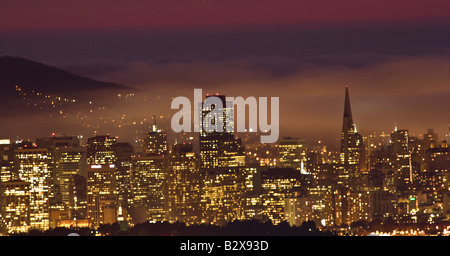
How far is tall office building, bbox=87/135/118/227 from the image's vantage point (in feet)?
76.7

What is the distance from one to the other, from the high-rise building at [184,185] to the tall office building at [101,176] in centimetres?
151

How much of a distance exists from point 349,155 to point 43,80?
9920mm

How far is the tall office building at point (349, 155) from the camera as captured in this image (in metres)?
26.2

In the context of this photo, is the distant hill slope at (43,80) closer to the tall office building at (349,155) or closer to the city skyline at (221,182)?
the city skyline at (221,182)

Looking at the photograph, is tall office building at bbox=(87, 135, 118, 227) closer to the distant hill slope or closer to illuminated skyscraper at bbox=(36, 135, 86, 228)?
illuminated skyscraper at bbox=(36, 135, 86, 228)

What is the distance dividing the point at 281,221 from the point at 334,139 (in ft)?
19.9

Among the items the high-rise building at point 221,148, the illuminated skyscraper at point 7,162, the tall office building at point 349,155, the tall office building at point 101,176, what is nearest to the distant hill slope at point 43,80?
the illuminated skyscraper at point 7,162

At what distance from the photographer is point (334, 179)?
27266mm

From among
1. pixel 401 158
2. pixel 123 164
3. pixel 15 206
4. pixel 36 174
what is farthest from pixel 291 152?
pixel 15 206

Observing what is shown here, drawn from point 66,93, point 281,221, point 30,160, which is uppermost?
point 66,93
